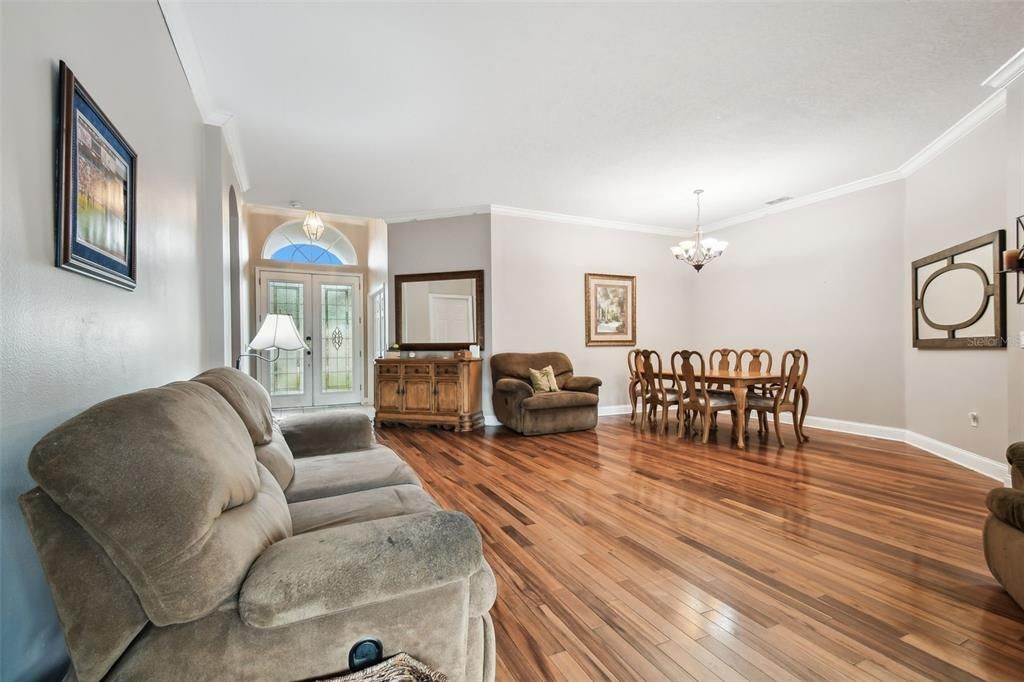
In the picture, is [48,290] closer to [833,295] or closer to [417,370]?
[417,370]

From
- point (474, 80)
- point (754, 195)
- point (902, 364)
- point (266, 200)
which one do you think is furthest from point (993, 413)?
point (266, 200)

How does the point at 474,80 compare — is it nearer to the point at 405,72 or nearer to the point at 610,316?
the point at 405,72

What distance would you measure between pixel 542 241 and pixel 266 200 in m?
3.61

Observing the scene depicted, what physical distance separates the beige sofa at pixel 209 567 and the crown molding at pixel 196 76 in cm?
A: 235

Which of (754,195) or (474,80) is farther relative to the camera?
(754,195)

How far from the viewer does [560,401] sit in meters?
5.32

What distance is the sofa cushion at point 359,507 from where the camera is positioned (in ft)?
5.00

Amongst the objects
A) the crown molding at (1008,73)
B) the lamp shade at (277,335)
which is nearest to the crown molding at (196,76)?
the lamp shade at (277,335)

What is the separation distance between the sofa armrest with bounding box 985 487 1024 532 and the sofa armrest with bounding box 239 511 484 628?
2.11 m

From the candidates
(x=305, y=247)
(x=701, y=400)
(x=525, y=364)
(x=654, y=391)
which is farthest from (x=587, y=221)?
(x=305, y=247)

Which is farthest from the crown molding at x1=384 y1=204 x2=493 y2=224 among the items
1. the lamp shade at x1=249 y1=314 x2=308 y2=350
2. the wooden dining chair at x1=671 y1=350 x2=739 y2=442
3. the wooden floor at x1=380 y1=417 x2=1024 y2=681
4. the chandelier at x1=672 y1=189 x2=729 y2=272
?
the wooden floor at x1=380 y1=417 x2=1024 y2=681

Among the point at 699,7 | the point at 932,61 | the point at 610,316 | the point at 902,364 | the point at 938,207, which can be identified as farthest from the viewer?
the point at 610,316

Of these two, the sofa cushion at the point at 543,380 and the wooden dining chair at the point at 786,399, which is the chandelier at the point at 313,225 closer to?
the sofa cushion at the point at 543,380

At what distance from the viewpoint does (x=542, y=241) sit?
6324mm
